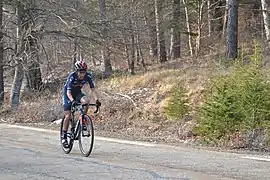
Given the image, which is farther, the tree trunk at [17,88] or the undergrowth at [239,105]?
the tree trunk at [17,88]

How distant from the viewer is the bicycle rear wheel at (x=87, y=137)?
35.2 feet

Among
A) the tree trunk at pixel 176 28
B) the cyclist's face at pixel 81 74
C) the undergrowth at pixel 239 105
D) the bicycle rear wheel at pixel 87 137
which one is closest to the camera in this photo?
the bicycle rear wheel at pixel 87 137

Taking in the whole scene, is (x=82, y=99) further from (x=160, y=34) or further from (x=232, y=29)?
(x=160, y=34)

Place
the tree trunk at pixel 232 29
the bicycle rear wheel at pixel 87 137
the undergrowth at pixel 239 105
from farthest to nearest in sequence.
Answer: the tree trunk at pixel 232 29 < the undergrowth at pixel 239 105 < the bicycle rear wheel at pixel 87 137

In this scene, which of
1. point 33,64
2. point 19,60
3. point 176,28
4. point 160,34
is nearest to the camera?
point 19,60

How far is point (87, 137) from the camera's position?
35.6ft

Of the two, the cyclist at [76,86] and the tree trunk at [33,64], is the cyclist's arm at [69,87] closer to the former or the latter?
the cyclist at [76,86]

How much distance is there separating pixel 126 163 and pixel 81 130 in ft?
4.86

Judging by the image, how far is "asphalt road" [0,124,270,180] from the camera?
8711 mm

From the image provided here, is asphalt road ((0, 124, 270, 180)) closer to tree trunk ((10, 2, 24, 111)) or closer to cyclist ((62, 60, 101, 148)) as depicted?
cyclist ((62, 60, 101, 148))

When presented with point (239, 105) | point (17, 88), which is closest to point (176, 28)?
point (17, 88)

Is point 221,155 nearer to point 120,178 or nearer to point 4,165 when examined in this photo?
point 120,178

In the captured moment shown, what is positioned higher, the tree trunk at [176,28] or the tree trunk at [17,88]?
the tree trunk at [176,28]

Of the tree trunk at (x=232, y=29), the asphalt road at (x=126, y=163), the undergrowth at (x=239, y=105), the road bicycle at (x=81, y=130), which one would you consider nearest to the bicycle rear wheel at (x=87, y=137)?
the road bicycle at (x=81, y=130)
